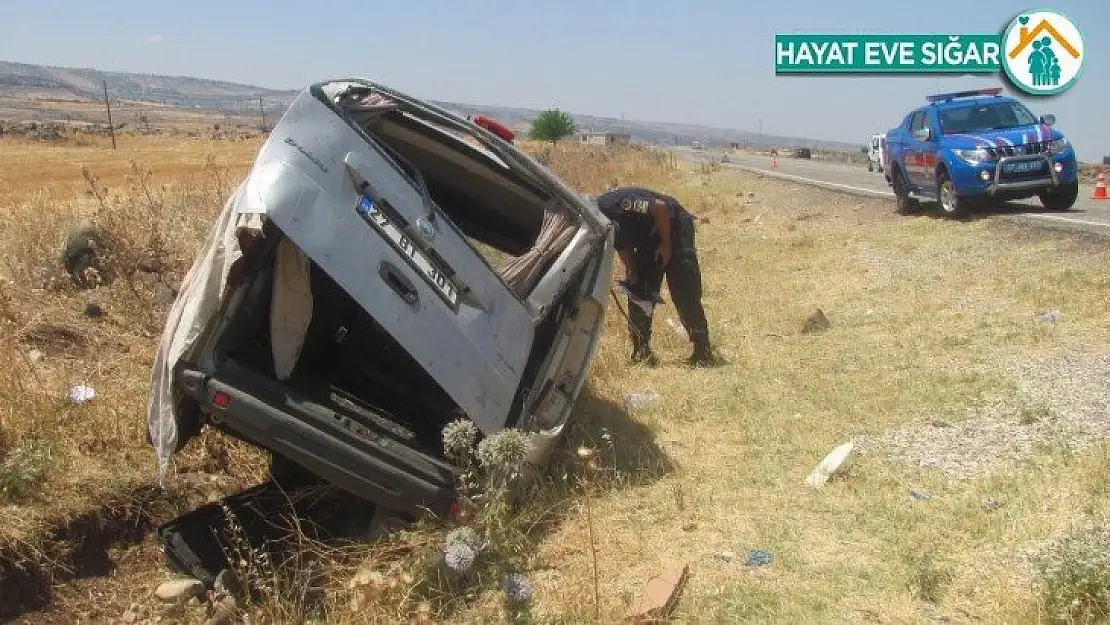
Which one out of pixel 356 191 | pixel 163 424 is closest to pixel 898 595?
pixel 356 191

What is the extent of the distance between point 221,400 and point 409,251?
988 millimetres

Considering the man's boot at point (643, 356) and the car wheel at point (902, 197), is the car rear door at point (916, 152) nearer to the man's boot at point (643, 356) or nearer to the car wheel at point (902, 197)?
the car wheel at point (902, 197)

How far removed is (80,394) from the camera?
18.0ft

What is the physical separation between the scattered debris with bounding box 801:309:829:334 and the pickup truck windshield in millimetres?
5676

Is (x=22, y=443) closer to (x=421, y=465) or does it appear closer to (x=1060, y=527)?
(x=421, y=465)

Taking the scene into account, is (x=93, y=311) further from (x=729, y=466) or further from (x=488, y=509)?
(x=729, y=466)

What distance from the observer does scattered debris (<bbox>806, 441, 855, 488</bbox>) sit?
4859mm

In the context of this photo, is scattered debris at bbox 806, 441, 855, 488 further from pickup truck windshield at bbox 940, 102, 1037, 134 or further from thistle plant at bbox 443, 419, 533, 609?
pickup truck windshield at bbox 940, 102, 1037, 134

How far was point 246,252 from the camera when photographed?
3.78 m

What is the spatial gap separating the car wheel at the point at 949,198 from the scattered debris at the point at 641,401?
7.87 meters

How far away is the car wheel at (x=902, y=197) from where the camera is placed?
1428cm

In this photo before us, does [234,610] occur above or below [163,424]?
below

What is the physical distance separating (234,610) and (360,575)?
2.15ft

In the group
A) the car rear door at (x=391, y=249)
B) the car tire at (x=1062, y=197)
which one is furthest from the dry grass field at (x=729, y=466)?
the car tire at (x=1062, y=197)
